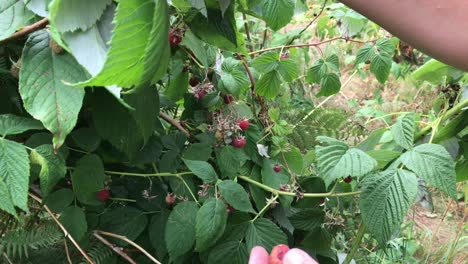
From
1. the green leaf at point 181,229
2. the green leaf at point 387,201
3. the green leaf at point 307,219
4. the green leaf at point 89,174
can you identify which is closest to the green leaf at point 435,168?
the green leaf at point 387,201

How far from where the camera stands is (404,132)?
77cm

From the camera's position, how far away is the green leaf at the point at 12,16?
480mm

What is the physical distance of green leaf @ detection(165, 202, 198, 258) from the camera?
71 centimetres

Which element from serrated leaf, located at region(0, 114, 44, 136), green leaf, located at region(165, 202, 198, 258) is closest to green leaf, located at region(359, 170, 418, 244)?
green leaf, located at region(165, 202, 198, 258)

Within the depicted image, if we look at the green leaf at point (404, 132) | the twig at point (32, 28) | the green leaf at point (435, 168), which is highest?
the twig at point (32, 28)

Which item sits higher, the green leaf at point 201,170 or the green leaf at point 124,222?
the green leaf at point 201,170

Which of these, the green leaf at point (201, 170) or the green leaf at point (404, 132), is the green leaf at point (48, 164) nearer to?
the green leaf at point (201, 170)

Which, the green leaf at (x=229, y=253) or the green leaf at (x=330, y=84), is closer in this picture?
Answer: the green leaf at (x=229, y=253)

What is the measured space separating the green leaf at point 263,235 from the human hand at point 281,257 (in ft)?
A: 1.08

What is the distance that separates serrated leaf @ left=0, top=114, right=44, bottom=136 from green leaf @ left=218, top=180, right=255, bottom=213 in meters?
0.27

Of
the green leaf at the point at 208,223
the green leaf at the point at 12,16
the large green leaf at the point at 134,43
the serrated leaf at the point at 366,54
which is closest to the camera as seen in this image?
the large green leaf at the point at 134,43

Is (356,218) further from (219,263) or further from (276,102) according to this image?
(219,263)

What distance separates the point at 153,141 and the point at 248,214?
197 millimetres

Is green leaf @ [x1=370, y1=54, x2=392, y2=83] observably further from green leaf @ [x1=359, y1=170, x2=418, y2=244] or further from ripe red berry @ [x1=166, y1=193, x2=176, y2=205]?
ripe red berry @ [x1=166, y1=193, x2=176, y2=205]
